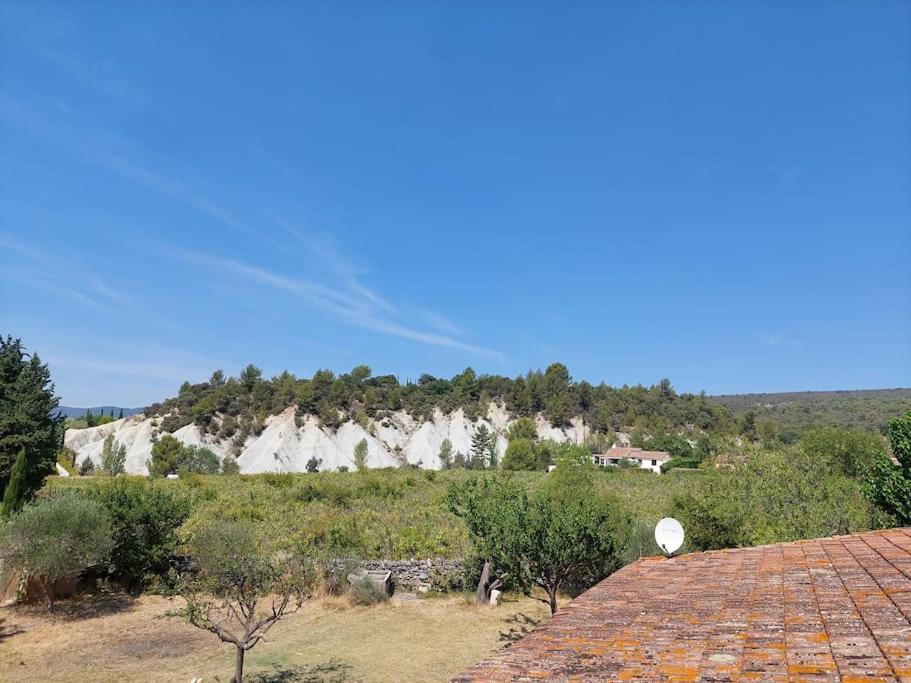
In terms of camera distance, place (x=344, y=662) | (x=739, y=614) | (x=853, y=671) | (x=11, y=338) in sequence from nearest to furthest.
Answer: (x=853, y=671), (x=739, y=614), (x=344, y=662), (x=11, y=338)

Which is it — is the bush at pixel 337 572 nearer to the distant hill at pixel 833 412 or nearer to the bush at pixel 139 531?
the bush at pixel 139 531

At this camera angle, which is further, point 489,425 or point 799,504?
point 489,425

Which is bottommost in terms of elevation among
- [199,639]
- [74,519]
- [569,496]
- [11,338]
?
[199,639]

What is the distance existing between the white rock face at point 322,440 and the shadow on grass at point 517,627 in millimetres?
52404

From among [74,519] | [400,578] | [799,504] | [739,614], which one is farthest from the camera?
[400,578]

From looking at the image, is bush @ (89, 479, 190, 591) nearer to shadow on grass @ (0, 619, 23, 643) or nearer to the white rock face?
shadow on grass @ (0, 619, 23, 643)

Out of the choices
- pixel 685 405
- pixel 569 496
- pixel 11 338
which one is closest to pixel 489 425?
pixel 685 405

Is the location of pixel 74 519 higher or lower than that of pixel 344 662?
higher

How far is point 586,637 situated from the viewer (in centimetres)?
412

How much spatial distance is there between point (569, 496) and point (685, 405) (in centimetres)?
8345

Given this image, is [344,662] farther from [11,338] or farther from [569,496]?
[11,338]

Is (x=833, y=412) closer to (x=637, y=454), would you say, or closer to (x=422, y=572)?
(x=637, y=454)

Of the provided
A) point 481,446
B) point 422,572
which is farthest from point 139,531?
point 481,446

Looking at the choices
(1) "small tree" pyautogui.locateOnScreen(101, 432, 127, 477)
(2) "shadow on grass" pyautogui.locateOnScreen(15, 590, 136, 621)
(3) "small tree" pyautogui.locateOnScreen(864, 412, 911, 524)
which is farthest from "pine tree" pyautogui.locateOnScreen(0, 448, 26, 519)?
(1) "small tree" pyautogui.locateOnScreen(101, 432, 127, 477)
